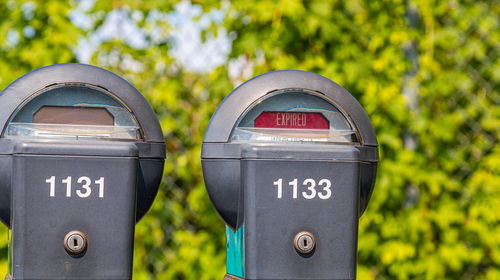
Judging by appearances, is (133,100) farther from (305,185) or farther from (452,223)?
(452,223)

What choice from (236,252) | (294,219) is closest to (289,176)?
(294,219)

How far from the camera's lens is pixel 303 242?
209 cm

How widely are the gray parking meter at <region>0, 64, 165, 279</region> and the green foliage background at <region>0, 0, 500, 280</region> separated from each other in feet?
6.94

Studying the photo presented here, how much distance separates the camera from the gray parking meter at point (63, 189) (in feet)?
6.60

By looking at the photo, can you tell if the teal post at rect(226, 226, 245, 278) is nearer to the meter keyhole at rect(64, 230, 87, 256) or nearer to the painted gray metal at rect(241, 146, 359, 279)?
the painted gray metal at rect(241, 146, 359, 279)

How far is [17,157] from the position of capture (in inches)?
79.6

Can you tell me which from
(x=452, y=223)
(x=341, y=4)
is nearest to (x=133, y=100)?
(x=341, y=4)

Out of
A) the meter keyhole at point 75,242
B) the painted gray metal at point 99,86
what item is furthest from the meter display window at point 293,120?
the meter keyhole at point 75,242

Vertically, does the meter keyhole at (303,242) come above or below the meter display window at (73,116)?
below

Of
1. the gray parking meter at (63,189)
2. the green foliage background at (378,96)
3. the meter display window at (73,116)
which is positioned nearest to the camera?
the gray parking meter at (63,189)

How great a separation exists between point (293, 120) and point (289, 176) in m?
0.24

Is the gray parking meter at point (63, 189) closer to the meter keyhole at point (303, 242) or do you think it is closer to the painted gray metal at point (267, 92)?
the painted gray metal at point (267, 92)

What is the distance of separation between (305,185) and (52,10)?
2641 millimetres

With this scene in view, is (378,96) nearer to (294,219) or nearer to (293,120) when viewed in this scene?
(293,120)
